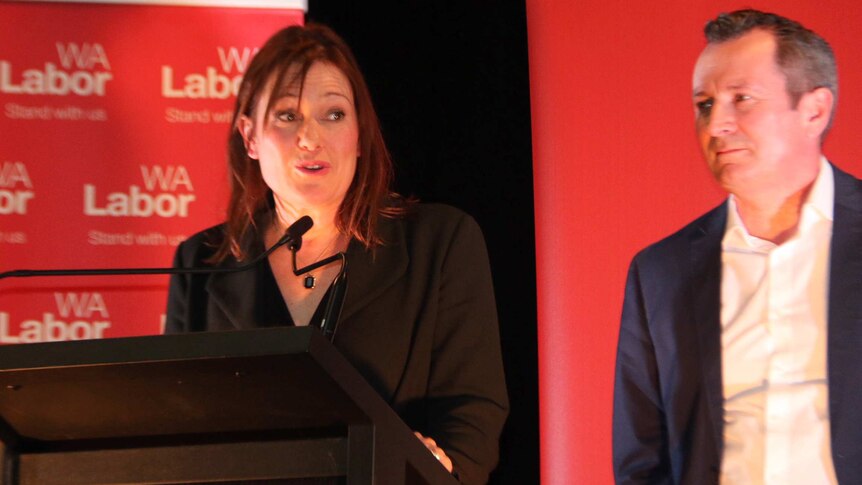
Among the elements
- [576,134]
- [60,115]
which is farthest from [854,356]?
[60,115]

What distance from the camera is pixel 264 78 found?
8.75 feet

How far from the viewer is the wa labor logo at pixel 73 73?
3.04 metres

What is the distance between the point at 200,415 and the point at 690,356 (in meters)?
1.74

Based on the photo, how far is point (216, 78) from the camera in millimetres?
3080

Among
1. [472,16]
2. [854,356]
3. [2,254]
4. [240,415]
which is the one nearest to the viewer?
[240,415]

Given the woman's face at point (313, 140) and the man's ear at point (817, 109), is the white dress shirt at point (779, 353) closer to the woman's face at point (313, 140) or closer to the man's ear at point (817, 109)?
the man's ear at point (817, 109)

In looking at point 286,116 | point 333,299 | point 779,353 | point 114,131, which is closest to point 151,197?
point 114,131

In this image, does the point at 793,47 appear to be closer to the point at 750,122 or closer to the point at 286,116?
the point at 750,122

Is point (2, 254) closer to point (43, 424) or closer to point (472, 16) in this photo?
point (472, 16)

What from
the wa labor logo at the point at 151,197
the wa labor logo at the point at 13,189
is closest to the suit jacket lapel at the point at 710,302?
the wa labor logo at the point at 151,197

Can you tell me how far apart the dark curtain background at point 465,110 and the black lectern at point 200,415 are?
5.70ft

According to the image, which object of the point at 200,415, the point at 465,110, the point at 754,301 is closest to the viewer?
the point at 200,415

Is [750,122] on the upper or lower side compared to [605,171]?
upper

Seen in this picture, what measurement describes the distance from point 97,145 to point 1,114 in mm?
273
